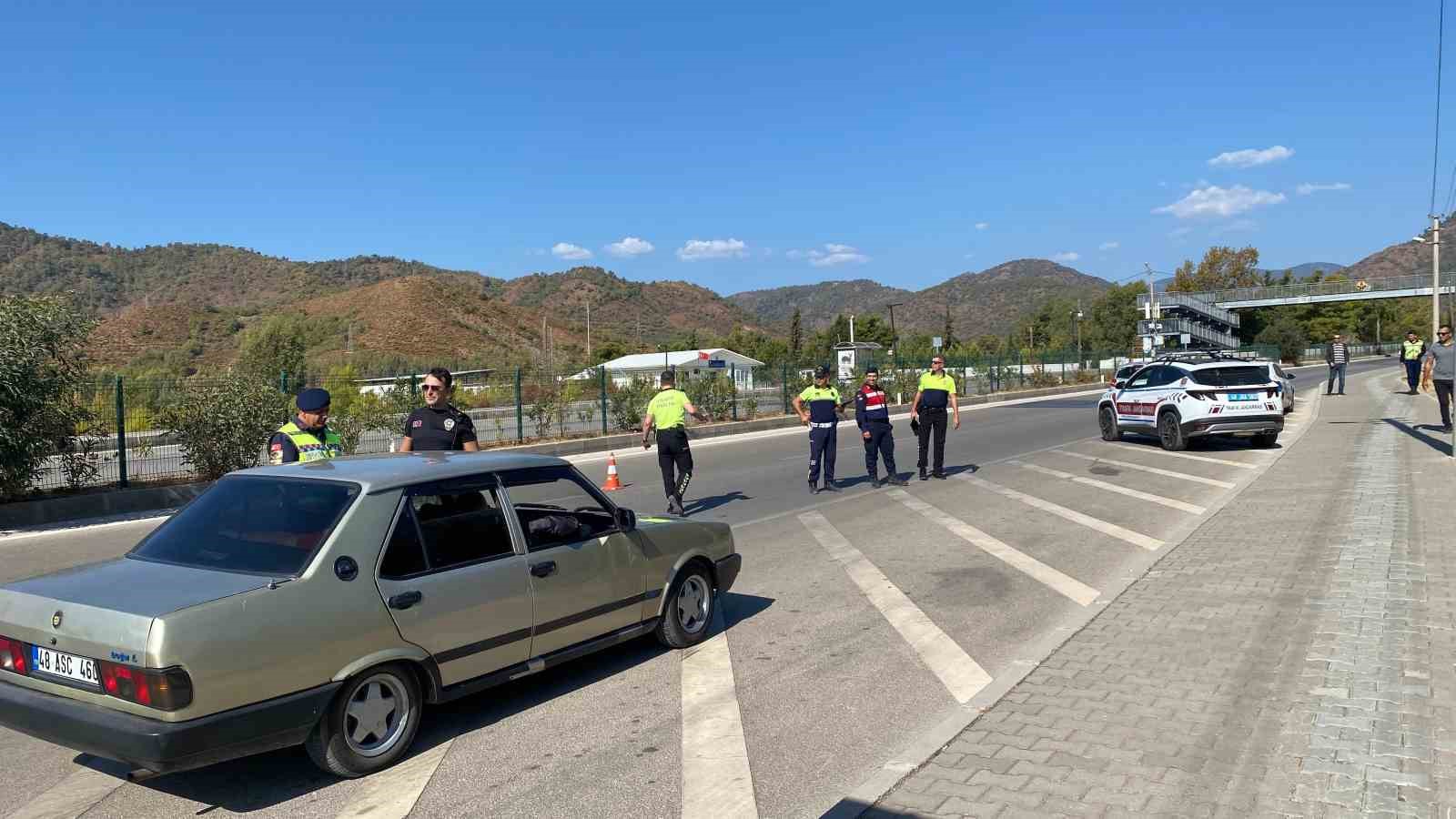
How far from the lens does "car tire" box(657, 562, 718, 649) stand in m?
6.50

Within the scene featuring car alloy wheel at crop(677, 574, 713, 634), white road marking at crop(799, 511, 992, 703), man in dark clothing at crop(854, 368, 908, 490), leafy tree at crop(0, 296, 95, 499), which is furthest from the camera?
man in dark clothing at crop(854, 368, 908, 490)

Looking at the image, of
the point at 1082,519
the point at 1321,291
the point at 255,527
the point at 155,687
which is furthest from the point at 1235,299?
the point at 155,687

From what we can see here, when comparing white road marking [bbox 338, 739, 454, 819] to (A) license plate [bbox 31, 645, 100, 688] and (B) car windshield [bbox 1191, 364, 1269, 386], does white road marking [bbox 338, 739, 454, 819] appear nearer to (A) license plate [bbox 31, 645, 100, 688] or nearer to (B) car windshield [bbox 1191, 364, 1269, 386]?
(A) license plate [bbox 31, 645, 100, 688]

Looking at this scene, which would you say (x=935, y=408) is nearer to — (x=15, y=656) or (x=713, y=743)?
(x=713, y=743)

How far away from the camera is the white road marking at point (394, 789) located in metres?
4.24

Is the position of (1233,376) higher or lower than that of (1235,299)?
lower

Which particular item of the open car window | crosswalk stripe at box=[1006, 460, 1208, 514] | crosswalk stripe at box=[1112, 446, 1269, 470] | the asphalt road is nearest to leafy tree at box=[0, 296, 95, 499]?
the asphalt road

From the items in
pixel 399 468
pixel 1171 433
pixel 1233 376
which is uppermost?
pixel 1233 376

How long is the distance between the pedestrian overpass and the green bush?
7665 centimetres

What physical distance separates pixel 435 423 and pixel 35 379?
8249 millimetres

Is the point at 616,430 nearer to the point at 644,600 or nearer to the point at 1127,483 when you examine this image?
the point at 1127,483

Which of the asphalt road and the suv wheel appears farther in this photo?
the suv wheel

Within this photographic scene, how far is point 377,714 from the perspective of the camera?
15.3 feet

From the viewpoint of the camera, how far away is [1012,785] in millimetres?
4258
